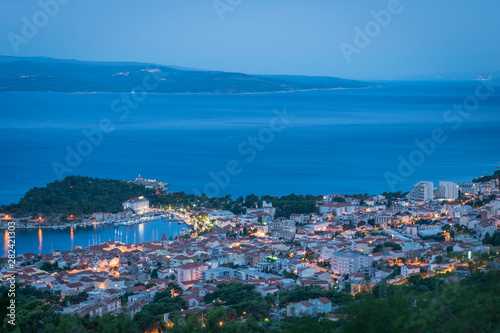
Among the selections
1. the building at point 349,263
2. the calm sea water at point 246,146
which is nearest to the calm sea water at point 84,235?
the calm sea water at point 246,146

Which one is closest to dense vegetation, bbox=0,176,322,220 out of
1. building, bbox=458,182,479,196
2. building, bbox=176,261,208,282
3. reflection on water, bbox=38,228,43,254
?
reflection on water, bbox=38,228,43,254

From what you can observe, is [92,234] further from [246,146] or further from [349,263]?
[246,146]

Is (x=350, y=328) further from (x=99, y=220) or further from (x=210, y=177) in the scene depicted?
(x=210, y=177)

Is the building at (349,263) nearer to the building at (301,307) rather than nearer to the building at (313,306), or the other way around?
the building at (313,306)

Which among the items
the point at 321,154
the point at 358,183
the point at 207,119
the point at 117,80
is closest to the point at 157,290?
the point at 358,183

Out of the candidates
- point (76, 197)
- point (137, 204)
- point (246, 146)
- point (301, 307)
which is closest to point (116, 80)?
point (246, 146)

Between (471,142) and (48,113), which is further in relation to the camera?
(48,113)
